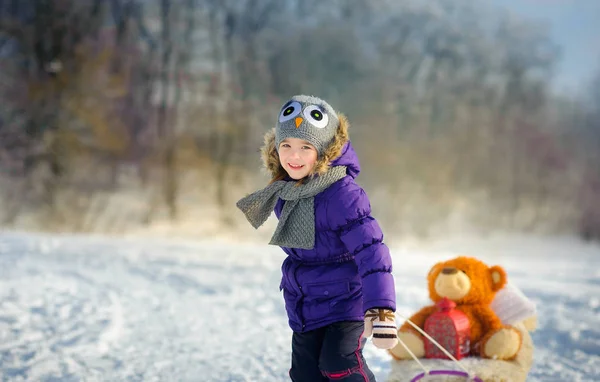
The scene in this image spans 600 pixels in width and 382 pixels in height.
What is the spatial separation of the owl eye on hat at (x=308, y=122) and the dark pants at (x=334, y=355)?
54 centimetres

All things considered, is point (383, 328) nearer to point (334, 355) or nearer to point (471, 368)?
point (334, 355)

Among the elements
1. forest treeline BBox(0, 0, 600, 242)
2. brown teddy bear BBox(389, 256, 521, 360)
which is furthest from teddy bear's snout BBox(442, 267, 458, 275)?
forest treeline BBox(0, 0, 600, 242)

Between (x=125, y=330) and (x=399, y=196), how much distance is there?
7.24 metres

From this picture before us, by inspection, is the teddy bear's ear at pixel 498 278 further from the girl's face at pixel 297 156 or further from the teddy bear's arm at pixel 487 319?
the girl's face at pixel 297 156

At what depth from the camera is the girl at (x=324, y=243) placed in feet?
5.39

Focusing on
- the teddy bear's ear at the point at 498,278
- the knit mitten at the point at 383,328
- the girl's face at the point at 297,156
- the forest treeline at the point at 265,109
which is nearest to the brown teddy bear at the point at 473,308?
the teddy bear's ear at the point at 498,278

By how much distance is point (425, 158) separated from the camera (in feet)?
33.6

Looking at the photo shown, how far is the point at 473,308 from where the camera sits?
237cm

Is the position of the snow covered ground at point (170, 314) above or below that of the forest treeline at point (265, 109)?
below

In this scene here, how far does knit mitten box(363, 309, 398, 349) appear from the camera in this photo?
4.94ft

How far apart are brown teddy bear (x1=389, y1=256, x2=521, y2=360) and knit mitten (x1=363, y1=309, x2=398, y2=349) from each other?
0.81m

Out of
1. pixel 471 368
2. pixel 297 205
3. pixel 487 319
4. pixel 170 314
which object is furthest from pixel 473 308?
pixel 170 314

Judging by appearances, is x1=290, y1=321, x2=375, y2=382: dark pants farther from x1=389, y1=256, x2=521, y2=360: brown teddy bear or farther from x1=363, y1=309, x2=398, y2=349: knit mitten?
x1=389, y1=256, x2=521, y2=360: brown teddy bear

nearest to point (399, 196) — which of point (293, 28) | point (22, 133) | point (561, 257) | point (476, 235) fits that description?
point (476, 235)
